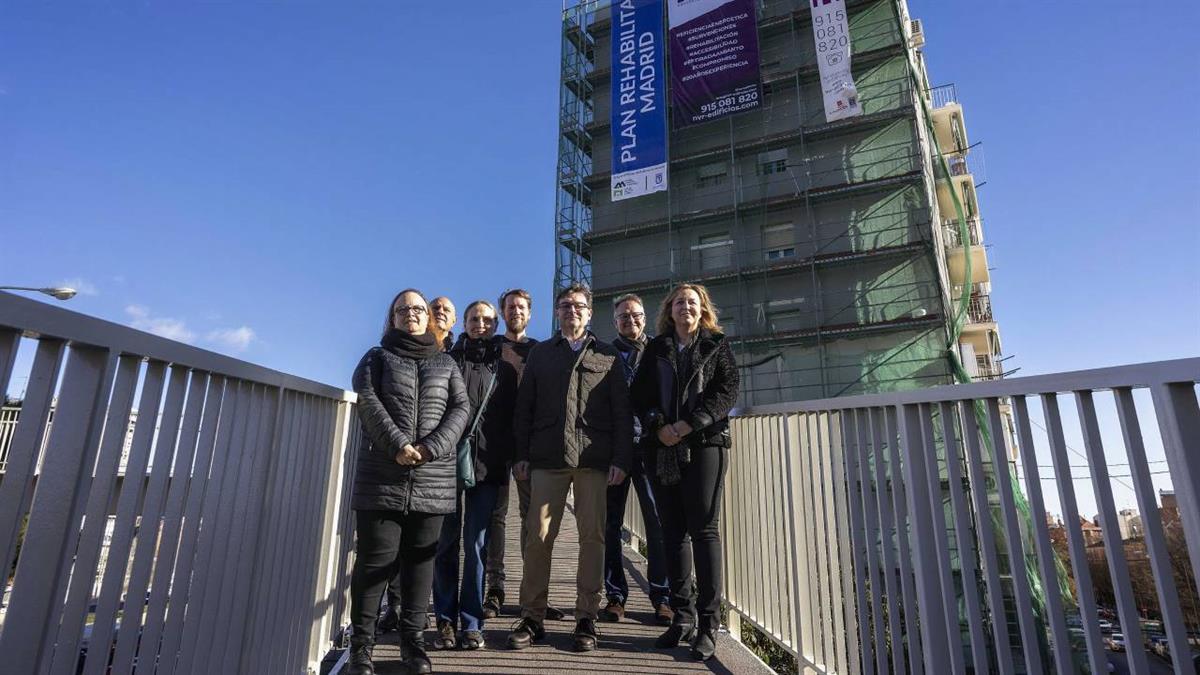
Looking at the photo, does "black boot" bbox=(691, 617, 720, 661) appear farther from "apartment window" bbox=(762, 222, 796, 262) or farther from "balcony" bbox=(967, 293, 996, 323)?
"balcony" bbox=(967, 293, 996, 323)

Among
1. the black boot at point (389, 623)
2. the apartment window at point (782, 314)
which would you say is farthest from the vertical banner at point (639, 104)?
the black boot at point (389, 623)

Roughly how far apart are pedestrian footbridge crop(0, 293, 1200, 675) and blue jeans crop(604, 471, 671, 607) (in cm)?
47

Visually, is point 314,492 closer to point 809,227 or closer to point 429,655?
point 429,655

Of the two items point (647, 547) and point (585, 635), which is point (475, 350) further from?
point (585, 635)

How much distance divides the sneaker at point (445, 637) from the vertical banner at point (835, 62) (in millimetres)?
19357

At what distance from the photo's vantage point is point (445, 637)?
10.4 ft

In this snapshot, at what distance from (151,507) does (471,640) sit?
6.08ft

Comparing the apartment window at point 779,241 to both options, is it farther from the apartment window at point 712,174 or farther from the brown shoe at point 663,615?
the brown shoe at point 663,615

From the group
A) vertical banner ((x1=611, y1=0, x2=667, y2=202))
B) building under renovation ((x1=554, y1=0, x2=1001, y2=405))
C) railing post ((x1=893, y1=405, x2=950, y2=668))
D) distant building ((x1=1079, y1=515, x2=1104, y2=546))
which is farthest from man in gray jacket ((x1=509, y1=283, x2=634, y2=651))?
vertical banner ((x1=611, y1=0, x2=667, y2=202))

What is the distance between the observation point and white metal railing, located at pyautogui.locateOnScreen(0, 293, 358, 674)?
4.15 ft

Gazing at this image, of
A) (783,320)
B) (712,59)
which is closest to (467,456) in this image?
(783,320)

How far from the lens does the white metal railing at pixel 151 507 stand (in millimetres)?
1265

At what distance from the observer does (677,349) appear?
11.1 ft

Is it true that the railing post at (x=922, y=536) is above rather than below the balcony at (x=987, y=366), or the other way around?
below
